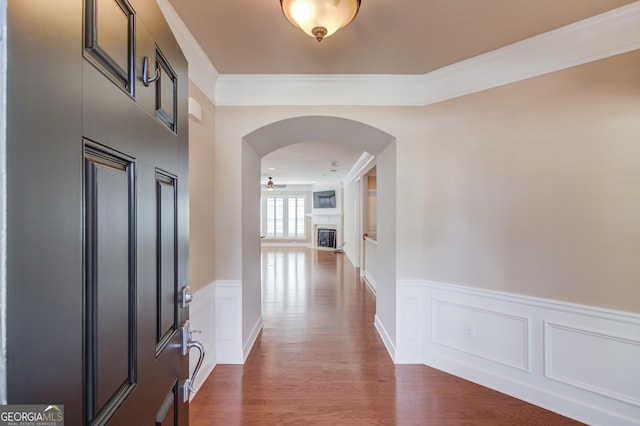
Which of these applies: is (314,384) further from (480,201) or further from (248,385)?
(480,201)

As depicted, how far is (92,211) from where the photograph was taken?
1.73 feet

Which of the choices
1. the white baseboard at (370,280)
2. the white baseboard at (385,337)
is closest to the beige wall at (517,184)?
the white baseboard at (385,337)

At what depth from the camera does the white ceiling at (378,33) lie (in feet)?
5.26

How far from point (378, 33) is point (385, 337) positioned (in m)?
2.73

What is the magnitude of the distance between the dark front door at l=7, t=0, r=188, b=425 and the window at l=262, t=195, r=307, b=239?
392 inches

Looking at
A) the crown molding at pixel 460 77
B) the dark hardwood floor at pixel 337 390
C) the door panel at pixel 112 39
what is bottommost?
the dark hardwood floor at pixel 337 390

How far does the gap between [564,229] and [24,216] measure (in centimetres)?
263

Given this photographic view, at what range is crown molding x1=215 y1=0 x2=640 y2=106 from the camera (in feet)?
5.67

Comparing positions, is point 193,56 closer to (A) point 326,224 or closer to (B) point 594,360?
(B) point 594,360

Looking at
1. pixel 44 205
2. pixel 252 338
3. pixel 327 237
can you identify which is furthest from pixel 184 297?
pixel 327 237

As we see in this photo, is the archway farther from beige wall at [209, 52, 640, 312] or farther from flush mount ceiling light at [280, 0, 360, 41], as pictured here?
flush mount ceiling light at [280, 0, 360, 41]

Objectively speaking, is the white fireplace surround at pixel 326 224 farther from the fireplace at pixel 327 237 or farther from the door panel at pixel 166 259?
the door panel at pixel 166 259

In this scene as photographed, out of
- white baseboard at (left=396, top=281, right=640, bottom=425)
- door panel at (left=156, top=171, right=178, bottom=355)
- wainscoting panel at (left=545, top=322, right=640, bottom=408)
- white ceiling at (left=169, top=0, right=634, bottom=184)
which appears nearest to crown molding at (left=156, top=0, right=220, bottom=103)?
white ceiling at (left=169, top=0, right=634, bottom=184)

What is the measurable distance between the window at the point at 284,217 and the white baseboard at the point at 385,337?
7795 mm
